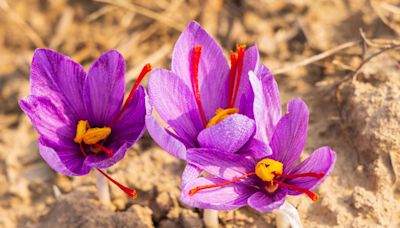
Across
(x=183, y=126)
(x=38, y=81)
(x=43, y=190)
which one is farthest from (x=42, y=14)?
(x=183, y=126)

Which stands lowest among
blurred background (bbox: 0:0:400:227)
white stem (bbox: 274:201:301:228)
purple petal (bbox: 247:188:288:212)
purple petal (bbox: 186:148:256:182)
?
blurred background (bbox: 0:0:400:227)

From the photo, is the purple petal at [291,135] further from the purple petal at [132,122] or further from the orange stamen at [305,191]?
the purple petal at [132,122]

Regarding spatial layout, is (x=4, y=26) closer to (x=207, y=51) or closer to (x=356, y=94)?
(x=207, y=51)

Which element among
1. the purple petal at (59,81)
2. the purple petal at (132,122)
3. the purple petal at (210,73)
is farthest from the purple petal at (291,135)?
the purple petal at (59,81)

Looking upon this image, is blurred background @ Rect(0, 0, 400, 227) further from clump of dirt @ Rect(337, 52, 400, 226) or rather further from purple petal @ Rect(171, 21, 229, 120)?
purple petal @ Rect(171, 21, 229, 120)

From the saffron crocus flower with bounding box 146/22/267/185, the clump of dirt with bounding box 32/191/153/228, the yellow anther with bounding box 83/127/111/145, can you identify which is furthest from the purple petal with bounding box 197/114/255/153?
the clump of dirt with bounding box 32/191/153/228

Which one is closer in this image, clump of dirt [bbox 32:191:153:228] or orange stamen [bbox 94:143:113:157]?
orange stamen [bbox 94:143:113:157]
